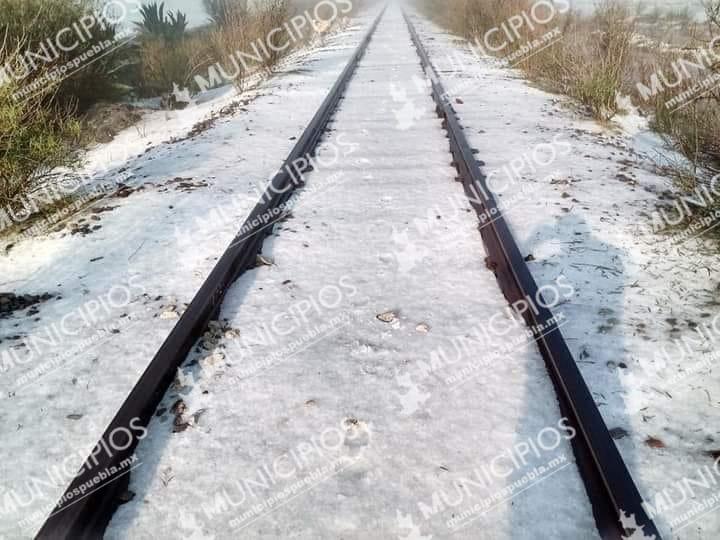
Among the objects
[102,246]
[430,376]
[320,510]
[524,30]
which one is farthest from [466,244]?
[524,30]

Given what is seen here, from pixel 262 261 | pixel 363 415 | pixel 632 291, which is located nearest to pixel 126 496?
pixel 363 415

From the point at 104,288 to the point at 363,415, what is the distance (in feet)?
5.92

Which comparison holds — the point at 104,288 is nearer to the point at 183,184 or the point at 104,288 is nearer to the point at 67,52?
the point at 183,184

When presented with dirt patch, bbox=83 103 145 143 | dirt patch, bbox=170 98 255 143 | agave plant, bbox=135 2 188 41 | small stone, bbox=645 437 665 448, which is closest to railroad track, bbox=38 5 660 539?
small stone, bbox=645 437 665 448

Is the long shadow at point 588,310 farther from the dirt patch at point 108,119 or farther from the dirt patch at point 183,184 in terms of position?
the dirt patch at point 108,119

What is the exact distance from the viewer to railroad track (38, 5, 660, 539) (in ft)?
4.57

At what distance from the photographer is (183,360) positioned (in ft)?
6.84

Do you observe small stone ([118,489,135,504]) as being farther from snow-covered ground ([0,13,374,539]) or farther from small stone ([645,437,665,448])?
small stone ([645,437,665,448])

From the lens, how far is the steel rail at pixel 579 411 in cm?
138

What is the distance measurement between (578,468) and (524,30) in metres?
10.0

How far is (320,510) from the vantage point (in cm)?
151

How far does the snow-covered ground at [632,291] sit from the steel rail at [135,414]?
170 cm

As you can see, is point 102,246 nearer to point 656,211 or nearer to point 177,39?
point 656,211

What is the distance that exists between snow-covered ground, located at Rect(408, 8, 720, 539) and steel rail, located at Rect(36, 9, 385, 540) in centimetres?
170
